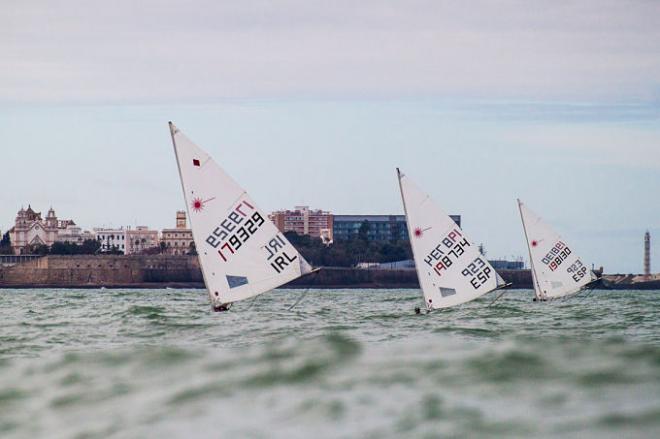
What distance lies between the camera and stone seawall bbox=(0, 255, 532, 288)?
138875mm

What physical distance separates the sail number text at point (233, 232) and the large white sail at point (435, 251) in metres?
6.81

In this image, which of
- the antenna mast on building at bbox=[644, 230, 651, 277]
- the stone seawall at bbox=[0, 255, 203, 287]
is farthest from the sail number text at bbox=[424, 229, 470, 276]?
the antenna mast on building at bbox=[644, 230, 651, 277]

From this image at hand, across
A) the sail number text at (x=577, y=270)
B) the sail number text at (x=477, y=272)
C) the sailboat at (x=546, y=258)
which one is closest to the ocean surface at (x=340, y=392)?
the sail number text at (x=477, y=272)

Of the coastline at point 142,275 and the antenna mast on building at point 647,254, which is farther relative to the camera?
the antenna mast on building at point 647,254

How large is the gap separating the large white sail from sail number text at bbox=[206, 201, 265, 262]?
268 inches

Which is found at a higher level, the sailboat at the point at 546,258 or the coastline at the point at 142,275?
the coastline at the point at 142,275

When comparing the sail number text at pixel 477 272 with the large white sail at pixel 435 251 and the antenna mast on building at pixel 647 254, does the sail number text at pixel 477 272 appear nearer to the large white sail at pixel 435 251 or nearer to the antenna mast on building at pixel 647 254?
the large white sail at pixel 435 251

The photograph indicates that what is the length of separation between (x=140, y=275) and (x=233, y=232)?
120 m

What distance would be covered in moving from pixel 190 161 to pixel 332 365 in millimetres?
14681

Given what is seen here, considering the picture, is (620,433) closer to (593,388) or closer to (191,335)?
(593,388)

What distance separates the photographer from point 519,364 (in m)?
11.6

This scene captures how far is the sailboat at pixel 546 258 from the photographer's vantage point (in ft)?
142

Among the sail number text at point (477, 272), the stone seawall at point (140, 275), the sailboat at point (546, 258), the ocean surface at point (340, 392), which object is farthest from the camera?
the stone seawall at point (140, 275)

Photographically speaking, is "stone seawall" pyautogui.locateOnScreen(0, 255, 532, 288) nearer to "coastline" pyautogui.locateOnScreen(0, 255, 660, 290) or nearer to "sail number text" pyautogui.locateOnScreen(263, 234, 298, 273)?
"coastline" pyautogui.locateOnScreen(0, 255, 660, 290)
